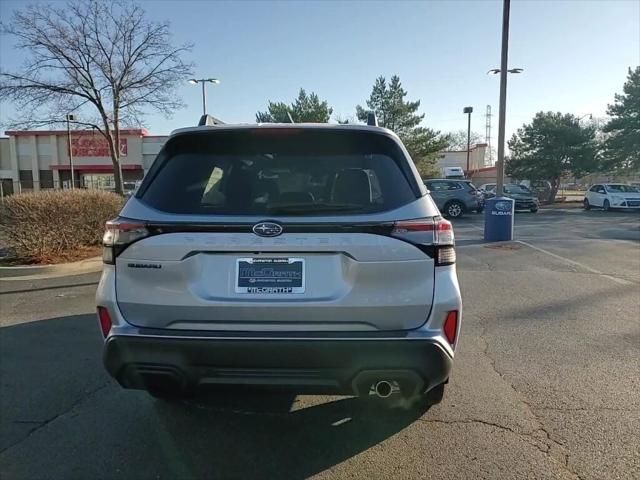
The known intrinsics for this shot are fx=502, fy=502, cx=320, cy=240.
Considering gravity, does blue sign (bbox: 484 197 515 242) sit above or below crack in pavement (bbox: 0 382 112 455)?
above

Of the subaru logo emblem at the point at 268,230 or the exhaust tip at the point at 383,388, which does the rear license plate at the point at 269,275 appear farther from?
the exhaust tip at the point at 383,388

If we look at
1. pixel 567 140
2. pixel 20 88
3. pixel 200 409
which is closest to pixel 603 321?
pixel 200 409

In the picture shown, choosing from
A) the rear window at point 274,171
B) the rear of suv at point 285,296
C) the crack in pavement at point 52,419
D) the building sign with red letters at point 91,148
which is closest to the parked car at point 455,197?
the crack in pavement at point 52,419

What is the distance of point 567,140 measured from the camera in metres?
36.6

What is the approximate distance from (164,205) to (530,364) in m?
3.50

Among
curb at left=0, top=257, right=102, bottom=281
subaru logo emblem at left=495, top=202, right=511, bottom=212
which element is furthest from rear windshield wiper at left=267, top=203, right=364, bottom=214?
subaru logo emblem at left=495, top=202, right=511, bottom=212

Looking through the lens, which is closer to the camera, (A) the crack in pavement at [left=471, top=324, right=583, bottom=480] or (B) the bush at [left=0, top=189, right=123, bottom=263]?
(A) the crack in pavement at [left=471, top=324, right=583, bottom=480]

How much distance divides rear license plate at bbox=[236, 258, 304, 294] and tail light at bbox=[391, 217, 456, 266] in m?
0.55

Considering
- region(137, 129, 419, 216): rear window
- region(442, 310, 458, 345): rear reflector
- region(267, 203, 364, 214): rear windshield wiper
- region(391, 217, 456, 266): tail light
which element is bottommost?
region(442, 310, 458, 345): rear reflector

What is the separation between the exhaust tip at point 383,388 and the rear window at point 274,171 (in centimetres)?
97

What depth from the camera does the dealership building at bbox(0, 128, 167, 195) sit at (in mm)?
44125

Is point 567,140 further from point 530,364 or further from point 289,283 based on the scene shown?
point 289,283

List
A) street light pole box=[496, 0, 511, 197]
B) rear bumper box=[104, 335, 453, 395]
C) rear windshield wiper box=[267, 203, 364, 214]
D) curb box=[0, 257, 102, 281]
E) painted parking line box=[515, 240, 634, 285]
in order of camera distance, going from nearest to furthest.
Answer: rear bumper box=[104, 335, 453, 395], rear windshield wiper box=[267, 203, 364, 214], painted parking line box=[515, 240, 634, 285], curb box=[0, 257, 102, 281], street light pole box=[496, 0, 511, 197]

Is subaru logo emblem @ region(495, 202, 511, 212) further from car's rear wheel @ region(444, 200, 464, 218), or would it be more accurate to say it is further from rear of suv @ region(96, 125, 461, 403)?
rear of suv @ region(96, 125, 461, 403)
